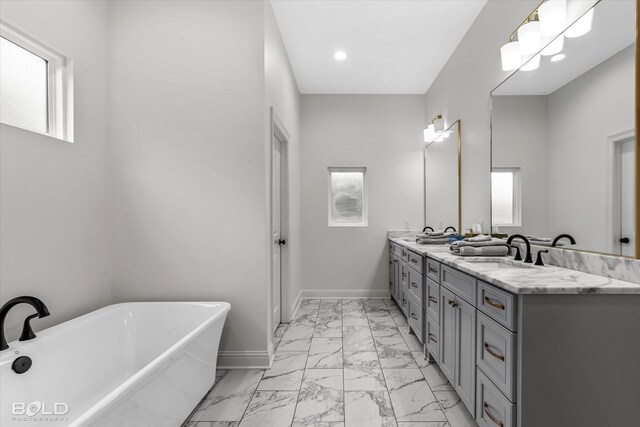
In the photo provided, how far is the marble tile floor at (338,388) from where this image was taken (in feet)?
6.13

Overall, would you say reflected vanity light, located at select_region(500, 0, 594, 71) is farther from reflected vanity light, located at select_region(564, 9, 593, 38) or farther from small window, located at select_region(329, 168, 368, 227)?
small window, located at select_region(329, 168, 368, 227)

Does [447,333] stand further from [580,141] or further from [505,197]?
[580,141]

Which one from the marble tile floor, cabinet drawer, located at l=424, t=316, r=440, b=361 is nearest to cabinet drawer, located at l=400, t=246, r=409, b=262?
the marble tile floor

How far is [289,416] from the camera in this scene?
6.22 ft

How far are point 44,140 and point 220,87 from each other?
3.74ft

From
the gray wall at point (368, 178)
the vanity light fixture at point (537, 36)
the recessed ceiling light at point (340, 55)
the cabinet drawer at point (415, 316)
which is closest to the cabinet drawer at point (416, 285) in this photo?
the cabinet drawer at point (415, 316)

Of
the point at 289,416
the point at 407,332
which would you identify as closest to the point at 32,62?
the point at 289,416

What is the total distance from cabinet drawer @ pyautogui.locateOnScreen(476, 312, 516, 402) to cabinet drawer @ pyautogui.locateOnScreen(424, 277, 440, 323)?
2.26 feet

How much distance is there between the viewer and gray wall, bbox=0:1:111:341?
1719 millimetres

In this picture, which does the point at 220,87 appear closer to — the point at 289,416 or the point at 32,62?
the point at 32,62

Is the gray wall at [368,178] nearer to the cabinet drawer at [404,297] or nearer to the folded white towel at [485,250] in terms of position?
the cabinet drawer at [404,297]

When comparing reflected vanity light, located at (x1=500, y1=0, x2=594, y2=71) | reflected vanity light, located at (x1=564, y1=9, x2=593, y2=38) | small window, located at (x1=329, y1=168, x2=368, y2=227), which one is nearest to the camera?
reflected vanity light, located at (x1=564, y1=9, x2=593, y2=38)

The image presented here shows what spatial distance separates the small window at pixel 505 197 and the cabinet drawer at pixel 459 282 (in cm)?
62

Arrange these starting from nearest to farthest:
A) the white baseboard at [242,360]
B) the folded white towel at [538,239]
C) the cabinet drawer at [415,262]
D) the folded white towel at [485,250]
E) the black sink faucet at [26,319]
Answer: the black sink faucet at [26,319], the folded white towel at [538,239], the folded white towel at [485,250], the white baseboard at [242,360], the cabinet drawer at [415,262]
